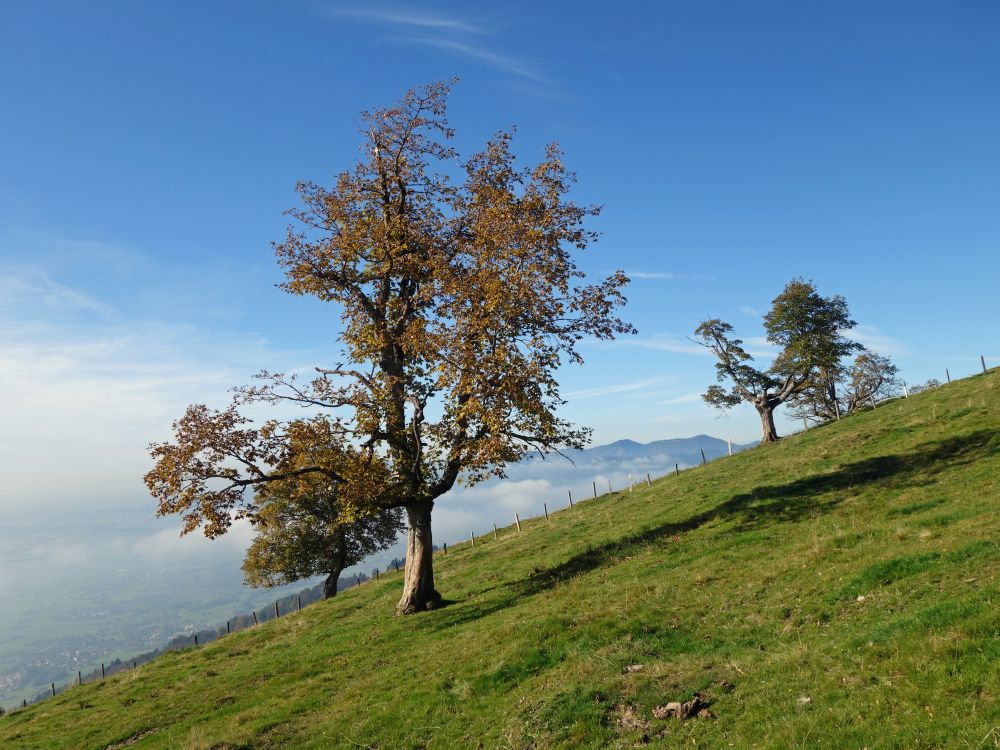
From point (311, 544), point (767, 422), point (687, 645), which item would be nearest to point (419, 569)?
point (687, 645)

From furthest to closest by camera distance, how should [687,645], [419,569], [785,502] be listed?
1. [419,569]
2. [785,502]
3. [687,645]

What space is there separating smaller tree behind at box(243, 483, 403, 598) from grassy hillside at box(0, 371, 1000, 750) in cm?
2488

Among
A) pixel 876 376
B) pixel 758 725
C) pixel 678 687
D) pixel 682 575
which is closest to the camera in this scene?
pixel 758 725

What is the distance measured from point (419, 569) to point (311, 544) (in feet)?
117

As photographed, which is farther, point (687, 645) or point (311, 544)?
point (311, 544)

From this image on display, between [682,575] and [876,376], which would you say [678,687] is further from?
[876,376]

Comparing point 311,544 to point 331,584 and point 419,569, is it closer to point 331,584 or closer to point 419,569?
point 331,584

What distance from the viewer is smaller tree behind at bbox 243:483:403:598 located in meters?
58.4

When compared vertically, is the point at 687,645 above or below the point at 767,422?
below

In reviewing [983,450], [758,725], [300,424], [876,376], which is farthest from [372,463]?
[876,376]

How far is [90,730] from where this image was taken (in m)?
22.0

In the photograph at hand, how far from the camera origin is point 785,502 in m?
27.4

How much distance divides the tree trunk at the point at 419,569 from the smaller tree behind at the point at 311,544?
29149 mm

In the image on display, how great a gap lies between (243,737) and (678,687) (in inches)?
481
